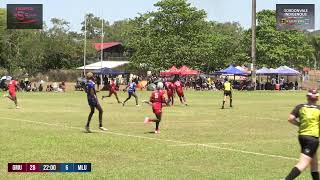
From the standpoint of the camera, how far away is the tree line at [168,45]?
87062 millimetres

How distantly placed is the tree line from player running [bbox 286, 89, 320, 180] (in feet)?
245

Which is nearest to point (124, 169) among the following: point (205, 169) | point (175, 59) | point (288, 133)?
point (205, 169)

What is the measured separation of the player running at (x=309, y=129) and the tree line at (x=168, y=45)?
74817 mm

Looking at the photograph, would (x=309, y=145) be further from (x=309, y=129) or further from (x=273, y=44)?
(x=273, y=44)

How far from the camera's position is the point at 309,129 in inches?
419

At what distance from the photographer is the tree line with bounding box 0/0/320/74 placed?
87.1 m

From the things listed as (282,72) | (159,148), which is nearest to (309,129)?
(159,148)

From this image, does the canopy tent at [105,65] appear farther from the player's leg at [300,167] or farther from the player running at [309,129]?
the player's leg at [300,167]

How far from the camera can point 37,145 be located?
16.2 m

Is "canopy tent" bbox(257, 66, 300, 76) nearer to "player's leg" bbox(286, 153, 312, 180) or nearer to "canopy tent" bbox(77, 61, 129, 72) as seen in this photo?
"canopy tent" bbox(77, 61, 129, 72)

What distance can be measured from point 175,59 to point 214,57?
10012mm

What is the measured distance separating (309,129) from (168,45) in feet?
249
